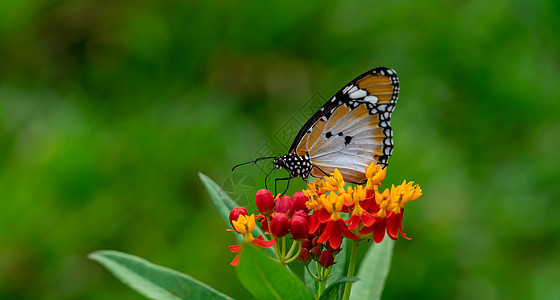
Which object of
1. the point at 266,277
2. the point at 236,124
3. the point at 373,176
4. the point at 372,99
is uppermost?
the point at 236,124

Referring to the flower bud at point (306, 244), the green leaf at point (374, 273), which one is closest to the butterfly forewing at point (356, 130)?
the green leaf at point (374, 273)

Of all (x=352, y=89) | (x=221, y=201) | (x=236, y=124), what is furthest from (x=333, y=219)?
(x=236, y=124)

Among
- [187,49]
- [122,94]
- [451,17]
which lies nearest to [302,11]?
[187,49]

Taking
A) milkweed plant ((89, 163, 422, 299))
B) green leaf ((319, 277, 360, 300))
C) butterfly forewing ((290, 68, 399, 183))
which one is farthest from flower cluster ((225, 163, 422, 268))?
butterfly forewing ((290, 68, 399, 183))

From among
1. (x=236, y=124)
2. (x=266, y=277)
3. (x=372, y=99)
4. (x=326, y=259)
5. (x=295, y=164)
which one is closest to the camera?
(x=266, y=277)

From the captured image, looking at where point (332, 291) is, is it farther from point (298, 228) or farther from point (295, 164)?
point (295, 164)
